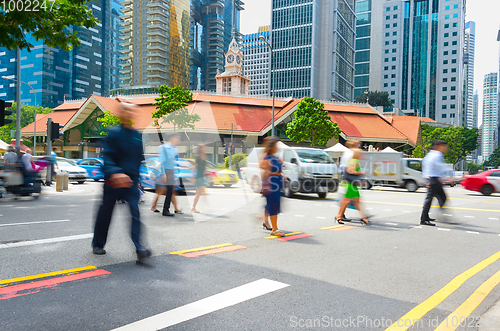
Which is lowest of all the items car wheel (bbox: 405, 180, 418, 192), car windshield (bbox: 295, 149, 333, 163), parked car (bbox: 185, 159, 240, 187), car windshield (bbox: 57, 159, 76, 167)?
car wheel (bbox: 405, 180, 418, 192)

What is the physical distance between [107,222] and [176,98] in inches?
1079

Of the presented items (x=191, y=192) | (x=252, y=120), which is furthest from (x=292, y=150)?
(x=252, y=120)

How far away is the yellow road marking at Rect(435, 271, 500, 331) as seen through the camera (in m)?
3.11

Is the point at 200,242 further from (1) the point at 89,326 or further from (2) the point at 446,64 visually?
(2) the point at 446,64

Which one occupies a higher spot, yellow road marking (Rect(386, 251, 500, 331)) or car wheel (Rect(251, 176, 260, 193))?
car wheel (Rect(251, 176, 260, 193))

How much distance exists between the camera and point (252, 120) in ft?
152

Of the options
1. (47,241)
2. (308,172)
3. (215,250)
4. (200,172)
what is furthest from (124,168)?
(308,172)

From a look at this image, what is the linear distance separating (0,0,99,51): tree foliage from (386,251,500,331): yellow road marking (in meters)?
7.86

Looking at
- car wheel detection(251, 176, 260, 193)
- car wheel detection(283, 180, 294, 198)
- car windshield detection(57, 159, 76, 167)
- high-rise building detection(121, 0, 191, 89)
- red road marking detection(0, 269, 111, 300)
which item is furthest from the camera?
high-rise building detection(121, 0, 191, 89)

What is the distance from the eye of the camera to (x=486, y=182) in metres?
18.3

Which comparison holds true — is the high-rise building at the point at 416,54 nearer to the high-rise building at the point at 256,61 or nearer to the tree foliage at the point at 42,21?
the high-rise building at the point at 256,61

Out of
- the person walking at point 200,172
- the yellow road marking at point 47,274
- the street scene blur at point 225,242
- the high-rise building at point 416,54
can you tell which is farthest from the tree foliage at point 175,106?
the high-rise building at point 416,54

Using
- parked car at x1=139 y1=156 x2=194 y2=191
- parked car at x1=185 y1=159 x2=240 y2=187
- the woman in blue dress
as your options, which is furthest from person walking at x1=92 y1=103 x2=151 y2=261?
parked car at x1=185 y1=159 x2=240 y2=187

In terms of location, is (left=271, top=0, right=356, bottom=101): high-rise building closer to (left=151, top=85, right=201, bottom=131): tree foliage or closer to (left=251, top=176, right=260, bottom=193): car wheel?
(left=151, top=85, right=201, bottom=131): tree foliage
